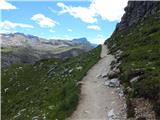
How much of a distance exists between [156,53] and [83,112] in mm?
14443

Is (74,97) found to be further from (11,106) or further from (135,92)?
(11,106)

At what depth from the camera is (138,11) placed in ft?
320

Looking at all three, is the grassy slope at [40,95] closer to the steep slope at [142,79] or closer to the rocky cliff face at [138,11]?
the steep slope at [142,79]

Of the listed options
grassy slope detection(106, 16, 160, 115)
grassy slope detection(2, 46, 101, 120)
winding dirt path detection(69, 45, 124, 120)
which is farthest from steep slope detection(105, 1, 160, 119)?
grassy slope detection(2, 46, 101, 120)

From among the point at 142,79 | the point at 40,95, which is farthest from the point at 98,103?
the point at 40,95

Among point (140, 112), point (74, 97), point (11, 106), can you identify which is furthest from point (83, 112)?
point (11, 106)

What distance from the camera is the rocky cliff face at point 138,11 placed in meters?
87.8

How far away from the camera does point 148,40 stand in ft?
181

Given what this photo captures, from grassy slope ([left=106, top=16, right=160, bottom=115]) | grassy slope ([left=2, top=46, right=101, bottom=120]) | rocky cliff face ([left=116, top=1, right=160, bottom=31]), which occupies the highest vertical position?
rocky cliff face ([left=116, top=1, right=160, bottom=31])

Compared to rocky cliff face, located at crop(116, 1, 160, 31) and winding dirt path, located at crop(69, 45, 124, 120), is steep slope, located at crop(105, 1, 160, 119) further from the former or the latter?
rocky cliff face, located at crop(116, 1, 160, 31)

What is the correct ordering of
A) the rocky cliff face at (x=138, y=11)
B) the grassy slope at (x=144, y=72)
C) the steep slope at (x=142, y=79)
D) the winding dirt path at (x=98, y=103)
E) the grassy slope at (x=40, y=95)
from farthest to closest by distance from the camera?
1. the rocky cliff face at (x=138, y=11)
2. the grassy slope at (x=40, y=95)
3. the winding dirt path at (x=98, y=103)
4. the grassy slope at (x=144, y=72)
5. the steep slope at (x=142, y=79)

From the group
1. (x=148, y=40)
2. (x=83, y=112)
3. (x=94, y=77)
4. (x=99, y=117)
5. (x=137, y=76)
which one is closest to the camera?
(x=99, y=117)

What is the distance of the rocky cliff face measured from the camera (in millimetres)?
87850

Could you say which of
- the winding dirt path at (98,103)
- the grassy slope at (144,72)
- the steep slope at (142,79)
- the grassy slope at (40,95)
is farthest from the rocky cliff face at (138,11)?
the winding dirt path at (98,103)
